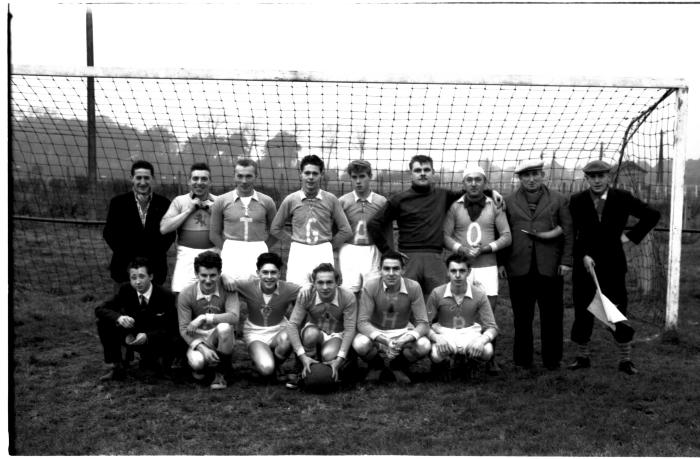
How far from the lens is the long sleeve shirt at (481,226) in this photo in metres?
5.34

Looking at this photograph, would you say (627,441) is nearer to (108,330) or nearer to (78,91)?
(108,330)

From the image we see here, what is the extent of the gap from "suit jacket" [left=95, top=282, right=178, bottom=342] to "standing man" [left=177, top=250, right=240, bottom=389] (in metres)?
0.11

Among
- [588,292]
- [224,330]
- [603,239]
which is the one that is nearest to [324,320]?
[224,330]

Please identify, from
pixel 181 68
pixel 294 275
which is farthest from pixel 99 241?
pixel 294 275

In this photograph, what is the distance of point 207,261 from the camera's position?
4941 millimetres

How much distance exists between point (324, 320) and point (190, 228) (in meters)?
1.27

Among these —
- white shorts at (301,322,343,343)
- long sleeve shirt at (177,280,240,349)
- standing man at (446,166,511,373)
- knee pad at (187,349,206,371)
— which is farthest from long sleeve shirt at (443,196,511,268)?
knee pad at (187,349,206,371)

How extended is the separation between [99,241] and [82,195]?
1071mm

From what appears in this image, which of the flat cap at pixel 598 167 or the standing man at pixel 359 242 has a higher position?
the flat cap at pixel 598 167

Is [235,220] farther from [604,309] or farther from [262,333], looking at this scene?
[604,309]

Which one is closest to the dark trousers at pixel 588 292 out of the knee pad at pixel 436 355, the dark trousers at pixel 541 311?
the dark trousers at pixel 541 311

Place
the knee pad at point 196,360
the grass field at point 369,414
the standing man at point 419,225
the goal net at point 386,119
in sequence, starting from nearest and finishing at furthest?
the grass field at point 369,414 → the knee pad at point 196,360 → the standing man at point 419,225 → the goal net at point 386,119

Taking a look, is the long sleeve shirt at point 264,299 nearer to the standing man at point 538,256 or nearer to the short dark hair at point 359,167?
the short dark hair at point 359,167

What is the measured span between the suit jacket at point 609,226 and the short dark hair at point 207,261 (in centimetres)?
278
